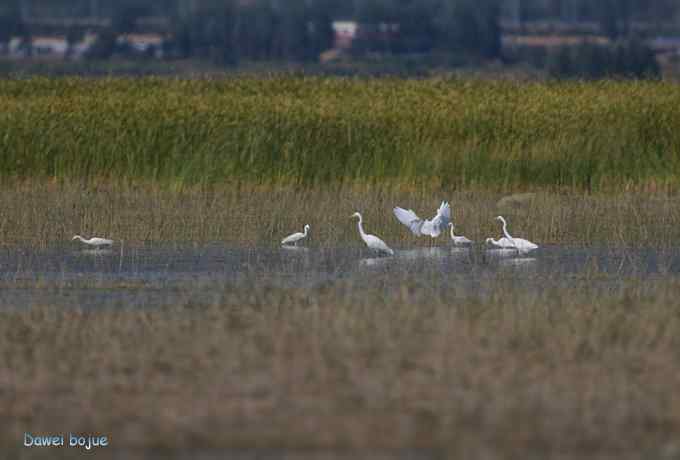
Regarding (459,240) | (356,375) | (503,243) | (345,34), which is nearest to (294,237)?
(459,240)

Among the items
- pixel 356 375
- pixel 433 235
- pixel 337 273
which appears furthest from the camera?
pixel 433 235

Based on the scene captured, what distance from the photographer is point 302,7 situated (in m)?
157

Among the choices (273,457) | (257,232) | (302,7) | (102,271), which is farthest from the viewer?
(302,7)

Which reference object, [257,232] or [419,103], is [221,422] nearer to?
[257,232]

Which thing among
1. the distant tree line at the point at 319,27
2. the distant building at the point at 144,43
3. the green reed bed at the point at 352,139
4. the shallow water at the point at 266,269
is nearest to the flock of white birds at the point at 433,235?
the shallow water at the point at 266,269

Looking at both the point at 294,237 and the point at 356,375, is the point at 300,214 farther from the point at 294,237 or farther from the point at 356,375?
the point at 356,375

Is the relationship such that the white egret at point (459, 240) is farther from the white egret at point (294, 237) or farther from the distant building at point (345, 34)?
the distant building at point (345, 34)

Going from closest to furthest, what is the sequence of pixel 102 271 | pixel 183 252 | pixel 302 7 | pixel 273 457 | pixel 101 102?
1. pixel 273 457
2. pixel 102 271
3. pixel 183 252
4. pixel 101 102
5. pixel 302 7

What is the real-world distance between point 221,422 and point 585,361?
2450 mm

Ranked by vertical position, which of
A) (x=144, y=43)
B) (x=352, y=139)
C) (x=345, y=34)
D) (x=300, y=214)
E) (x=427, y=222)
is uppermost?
(x=427, y=222)

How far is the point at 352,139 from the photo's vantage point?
1070 inches

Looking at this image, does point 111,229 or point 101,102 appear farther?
point 101,102

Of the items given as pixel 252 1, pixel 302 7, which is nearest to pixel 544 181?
pixel 302 7

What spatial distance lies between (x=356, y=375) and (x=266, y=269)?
223 inches
